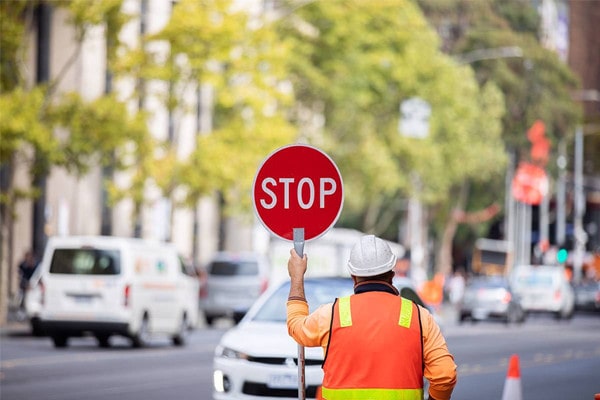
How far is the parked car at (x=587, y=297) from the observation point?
211 ft

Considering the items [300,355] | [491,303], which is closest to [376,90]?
[491,303]

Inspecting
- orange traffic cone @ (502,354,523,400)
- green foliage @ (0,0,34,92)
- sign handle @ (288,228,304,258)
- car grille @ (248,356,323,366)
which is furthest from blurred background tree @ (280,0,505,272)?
sign handle @ (288,228,304,258)

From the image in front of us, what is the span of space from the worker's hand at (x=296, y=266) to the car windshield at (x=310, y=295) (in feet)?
25.9

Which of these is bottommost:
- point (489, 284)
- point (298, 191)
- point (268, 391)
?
point (489, 284)

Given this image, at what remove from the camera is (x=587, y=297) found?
64750mm

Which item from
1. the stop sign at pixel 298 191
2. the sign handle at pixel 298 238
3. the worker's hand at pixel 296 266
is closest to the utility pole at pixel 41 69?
the stop sign at pixel 298 191

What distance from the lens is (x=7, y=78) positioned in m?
35.7

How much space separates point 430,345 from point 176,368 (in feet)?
56.3

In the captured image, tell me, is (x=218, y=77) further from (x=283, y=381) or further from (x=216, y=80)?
(x=283, y=381)

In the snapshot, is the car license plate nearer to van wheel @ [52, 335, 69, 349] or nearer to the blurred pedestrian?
van wheel @ [52, 335, 69, 349]

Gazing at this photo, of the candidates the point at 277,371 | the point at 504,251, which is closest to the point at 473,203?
the point at 504,251

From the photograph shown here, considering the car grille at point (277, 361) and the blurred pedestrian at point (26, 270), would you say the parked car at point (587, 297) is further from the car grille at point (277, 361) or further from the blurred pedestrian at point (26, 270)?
the car grille at point (277, 361)

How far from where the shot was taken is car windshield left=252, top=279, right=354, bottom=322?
15828 mm

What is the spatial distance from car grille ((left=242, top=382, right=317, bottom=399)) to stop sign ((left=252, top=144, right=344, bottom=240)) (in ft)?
16.5
